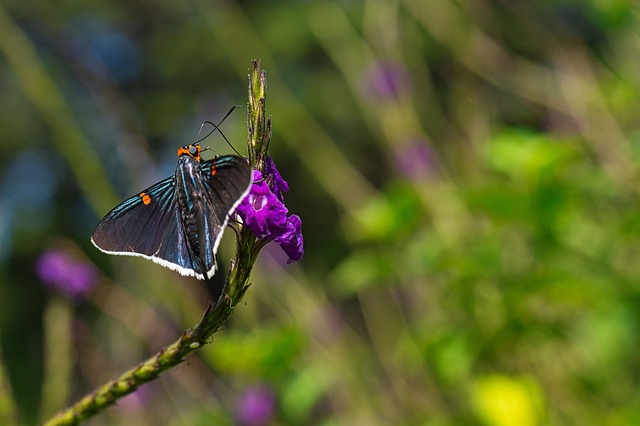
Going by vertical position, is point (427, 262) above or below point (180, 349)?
below

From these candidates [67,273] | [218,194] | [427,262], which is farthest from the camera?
[67,273]

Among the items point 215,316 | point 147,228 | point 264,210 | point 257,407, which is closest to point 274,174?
point 264,210

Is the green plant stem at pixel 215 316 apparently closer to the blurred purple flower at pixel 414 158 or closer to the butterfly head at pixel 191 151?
the butterfly head at pixel 191 151

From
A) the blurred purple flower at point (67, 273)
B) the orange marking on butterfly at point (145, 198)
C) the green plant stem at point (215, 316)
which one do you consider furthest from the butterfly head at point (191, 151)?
the blurred purple flower at point (67, 273)

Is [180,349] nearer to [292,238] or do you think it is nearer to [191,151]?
[292,238]

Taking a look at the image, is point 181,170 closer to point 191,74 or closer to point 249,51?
point 249,51

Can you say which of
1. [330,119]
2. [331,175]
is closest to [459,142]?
[331,175]

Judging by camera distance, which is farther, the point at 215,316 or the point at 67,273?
the point at 67,273
